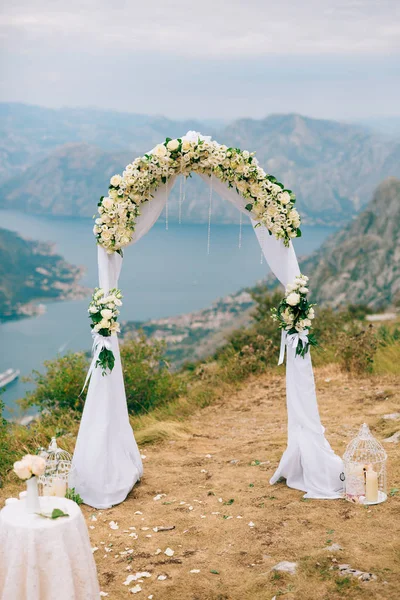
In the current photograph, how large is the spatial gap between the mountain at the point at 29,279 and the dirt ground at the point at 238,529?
5806 centimetres

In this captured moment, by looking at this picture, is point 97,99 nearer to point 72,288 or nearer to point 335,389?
point 72,288

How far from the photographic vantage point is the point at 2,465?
318 inches

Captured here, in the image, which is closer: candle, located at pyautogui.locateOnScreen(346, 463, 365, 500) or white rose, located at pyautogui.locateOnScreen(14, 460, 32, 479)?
white rose, located at pyautogui.locateOnScreen(14, 460, 32, 479)

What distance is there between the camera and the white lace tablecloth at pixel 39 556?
161 inches

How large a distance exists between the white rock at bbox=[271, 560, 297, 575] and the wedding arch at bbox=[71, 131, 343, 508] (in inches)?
59.3

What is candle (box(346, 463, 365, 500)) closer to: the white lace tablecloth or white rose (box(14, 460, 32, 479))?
the white lace tablecloth

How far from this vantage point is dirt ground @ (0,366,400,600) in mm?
4891

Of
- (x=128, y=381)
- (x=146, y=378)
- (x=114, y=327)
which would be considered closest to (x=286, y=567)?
(x=114, y=327)

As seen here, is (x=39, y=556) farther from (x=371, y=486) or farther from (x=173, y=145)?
(x=173, y=145)

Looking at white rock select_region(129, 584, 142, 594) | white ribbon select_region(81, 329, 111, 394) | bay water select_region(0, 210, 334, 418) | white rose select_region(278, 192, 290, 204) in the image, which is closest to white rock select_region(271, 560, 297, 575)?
white rock select_region(129, 584, 142, 594)

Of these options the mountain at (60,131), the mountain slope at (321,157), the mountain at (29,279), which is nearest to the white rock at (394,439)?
the mountain at (29,279)

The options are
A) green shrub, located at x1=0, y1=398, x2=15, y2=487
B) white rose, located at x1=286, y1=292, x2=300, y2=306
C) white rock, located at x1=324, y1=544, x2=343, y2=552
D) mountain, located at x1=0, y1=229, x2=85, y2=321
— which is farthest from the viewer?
mountain, located at x1=0, y1=229, x2=85, y2=321

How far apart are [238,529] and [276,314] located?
210 cm

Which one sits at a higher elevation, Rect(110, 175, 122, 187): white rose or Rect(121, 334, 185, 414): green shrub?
Rect(110, 175, 122, 187): white rose
